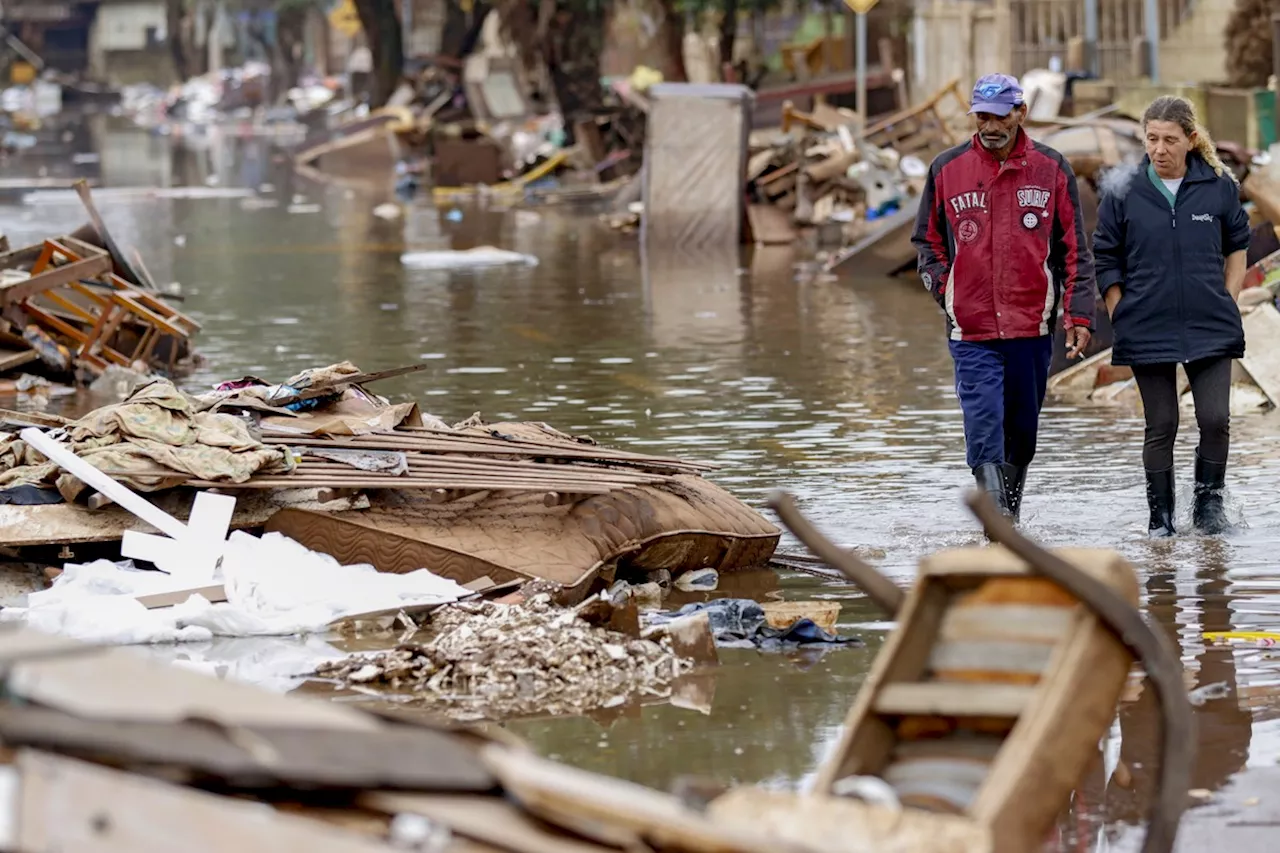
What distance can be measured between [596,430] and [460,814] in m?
7.83

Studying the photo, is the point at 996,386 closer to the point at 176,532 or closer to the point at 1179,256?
the point at 1179,256

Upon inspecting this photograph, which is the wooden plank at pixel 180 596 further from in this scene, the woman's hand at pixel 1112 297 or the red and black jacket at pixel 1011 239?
the woman's hand at pixel 1112 297

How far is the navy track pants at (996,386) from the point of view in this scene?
26.9ft

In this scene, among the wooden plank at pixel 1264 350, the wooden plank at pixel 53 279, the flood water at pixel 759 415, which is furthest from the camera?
the wooden plank at pixel 53 279

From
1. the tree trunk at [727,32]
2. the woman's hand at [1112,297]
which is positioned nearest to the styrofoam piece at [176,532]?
the woman's hand at [1112,297]

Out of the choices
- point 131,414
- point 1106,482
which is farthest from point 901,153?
point 131,414

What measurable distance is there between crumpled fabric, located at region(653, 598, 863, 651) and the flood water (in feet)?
0.39

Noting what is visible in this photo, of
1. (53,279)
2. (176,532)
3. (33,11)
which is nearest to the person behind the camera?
(176,532)

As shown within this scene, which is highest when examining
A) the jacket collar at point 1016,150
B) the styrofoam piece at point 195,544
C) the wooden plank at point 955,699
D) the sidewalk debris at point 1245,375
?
the jacket collar at point 1016,150

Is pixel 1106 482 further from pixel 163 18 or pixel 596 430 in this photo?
pixel 163 18

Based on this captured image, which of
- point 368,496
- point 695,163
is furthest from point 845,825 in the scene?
point 695,163

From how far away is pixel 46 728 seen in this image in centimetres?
322

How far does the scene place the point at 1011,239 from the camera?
8.02m

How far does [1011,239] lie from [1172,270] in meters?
0.59
